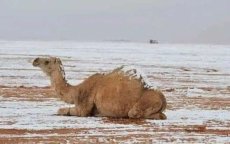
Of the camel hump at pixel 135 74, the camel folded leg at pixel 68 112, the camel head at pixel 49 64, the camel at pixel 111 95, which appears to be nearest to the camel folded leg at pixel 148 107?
the camel at pixel 111 95

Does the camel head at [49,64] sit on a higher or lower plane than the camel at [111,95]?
higher

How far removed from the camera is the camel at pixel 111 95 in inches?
402

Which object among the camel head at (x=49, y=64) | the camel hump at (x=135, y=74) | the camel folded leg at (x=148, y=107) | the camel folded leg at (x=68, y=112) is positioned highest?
the camel head at (x=49, y=64)

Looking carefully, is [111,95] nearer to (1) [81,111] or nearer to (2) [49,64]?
(1) [81,111]

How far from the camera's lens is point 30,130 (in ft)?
29.5

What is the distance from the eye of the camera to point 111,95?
10.2m

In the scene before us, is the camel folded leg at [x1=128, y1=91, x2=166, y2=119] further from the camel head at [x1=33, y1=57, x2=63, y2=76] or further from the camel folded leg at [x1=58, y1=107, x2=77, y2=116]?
the camel head at [x1=33, y1=57, x2=63, y2=76]

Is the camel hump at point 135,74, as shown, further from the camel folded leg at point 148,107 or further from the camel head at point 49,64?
the camel head at point 49,64

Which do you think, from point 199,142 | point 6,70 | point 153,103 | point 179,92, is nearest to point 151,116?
point 153,103

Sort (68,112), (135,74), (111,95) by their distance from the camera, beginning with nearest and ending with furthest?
(111,95), (135,74), (68,112)

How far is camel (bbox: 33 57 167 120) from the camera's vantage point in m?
10.2

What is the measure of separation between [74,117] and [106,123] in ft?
2.77

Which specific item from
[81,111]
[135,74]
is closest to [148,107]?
[135,74]

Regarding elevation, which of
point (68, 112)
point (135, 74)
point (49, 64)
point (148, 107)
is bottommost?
point (68, 112)
